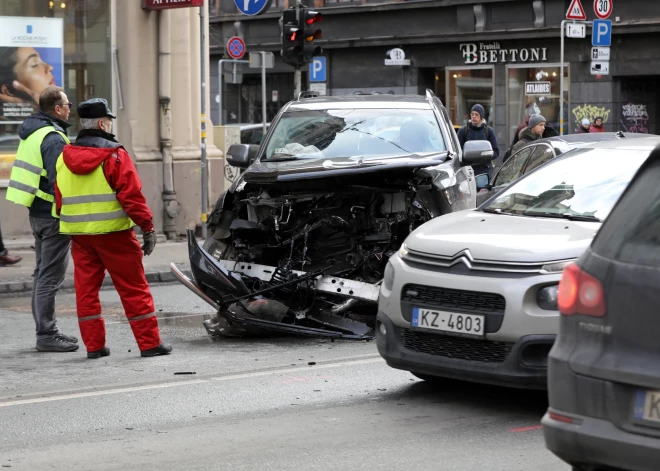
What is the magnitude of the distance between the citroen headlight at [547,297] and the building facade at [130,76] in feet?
38.9

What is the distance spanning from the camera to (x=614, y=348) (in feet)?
14.1

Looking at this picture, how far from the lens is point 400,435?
6367 millimetres

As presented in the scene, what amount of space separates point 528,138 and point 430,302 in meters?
10.2

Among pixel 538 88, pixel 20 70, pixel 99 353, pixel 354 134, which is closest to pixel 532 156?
pixel 354 134

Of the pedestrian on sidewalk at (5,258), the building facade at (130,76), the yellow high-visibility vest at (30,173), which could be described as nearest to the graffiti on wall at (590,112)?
the building facade at (130,76)

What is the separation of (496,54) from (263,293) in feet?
77.3

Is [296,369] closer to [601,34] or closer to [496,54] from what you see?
[601,34]

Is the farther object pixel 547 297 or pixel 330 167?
pixel 330 167

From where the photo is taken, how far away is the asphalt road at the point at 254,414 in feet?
19.4

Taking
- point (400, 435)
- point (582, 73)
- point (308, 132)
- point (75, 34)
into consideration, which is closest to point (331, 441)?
point (400, 435)

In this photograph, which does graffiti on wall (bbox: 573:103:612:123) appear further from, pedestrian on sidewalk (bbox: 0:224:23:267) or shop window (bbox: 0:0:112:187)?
pedestrian on sidewalk (bbox: 0:224:23:267)

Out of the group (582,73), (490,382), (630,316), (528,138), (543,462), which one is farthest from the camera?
(582,73)

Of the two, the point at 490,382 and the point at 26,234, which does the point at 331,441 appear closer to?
the point at 490,382

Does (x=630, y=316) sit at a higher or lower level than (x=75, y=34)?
lower
